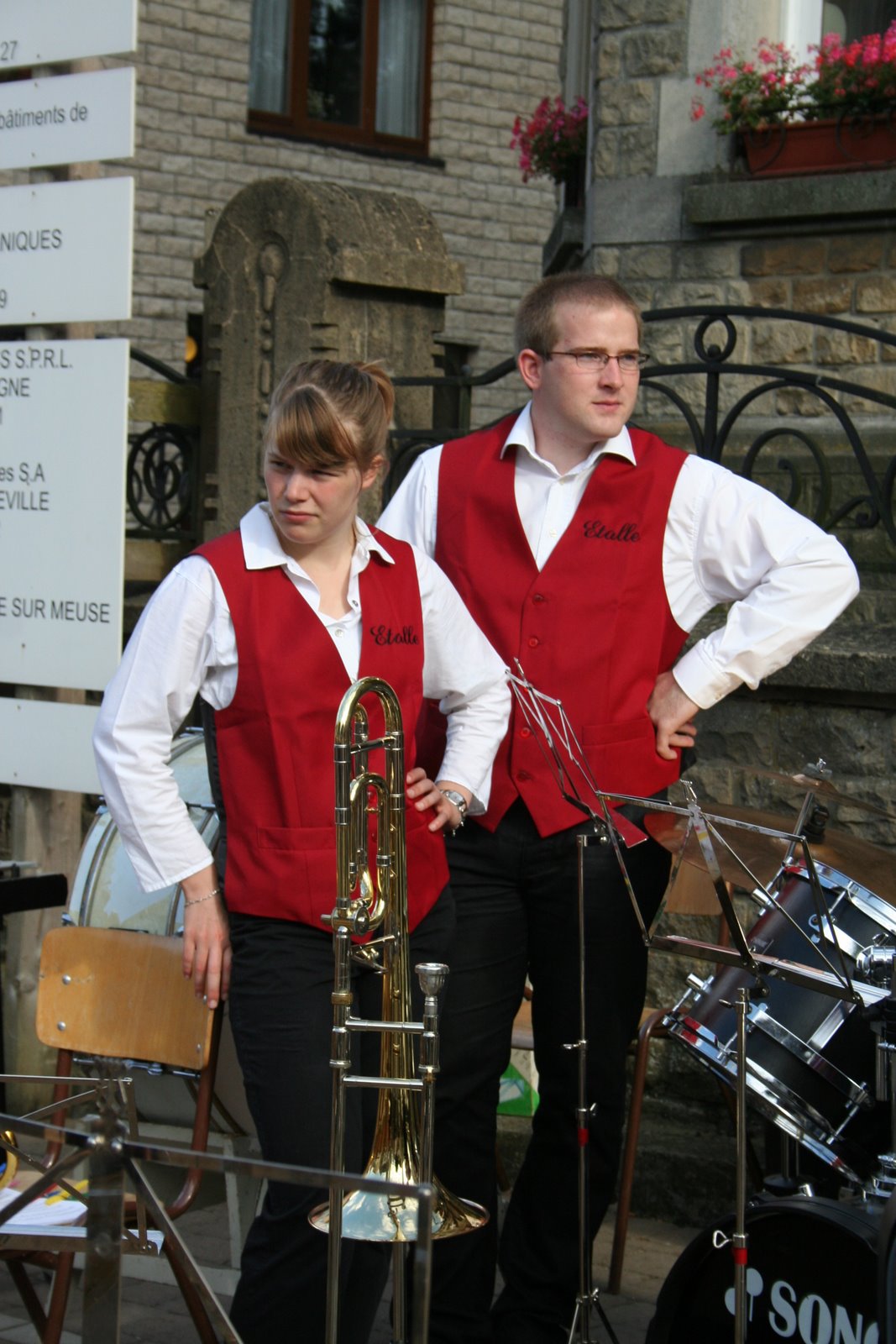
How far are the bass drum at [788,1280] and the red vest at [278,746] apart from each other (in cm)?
95

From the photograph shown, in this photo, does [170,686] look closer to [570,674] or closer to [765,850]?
[570,674]

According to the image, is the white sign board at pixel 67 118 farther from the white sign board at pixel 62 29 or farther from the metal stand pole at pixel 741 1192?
the metal stand pole at pixel 741 1192

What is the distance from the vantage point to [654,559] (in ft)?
10.7

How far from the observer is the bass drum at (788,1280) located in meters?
2.78

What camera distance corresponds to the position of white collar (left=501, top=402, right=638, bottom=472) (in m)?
3.28

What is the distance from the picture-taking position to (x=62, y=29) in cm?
441

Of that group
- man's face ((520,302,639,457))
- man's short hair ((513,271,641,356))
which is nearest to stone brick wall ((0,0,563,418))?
man's short hair ((513,271,641,356))

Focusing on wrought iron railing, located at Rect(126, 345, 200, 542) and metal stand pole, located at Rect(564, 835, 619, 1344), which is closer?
metal stand pole, located at Rect(564, 835, 619, 1344)

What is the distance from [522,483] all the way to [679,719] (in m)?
0.56

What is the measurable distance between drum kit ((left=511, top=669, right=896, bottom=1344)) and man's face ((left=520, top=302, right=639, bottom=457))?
1.72 feet

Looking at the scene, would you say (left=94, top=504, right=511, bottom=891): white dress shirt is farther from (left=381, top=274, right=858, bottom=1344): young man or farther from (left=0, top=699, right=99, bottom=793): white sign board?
(left=0, top=699, right=99, bottom=793): white sign board

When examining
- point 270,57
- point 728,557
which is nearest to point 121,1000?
point 728,557

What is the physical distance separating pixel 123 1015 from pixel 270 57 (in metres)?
10.4

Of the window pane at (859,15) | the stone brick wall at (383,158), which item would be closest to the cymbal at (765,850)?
the window pane at (859,15)
